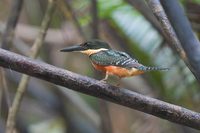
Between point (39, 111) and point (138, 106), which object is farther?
point (39, 111)

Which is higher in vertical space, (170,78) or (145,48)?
(145,48)

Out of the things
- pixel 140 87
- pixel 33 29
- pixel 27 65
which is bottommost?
pixel 140 87

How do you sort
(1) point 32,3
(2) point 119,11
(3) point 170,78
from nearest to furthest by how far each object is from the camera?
(2) point 119,11 < (3) point 170,78 < (1) point 32,3

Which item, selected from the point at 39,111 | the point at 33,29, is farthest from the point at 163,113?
the point at 39,111

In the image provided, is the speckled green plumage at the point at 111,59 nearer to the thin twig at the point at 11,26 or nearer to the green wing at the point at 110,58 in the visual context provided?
the green wing at the point at 110,58

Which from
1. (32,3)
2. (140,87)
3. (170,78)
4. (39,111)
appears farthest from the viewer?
(39,111)

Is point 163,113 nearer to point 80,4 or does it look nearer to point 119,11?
point 119,11

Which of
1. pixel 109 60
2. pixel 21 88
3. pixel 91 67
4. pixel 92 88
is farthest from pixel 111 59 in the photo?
pixel 91 67

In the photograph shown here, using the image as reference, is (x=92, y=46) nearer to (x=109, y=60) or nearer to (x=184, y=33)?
(x=109, y=60)
